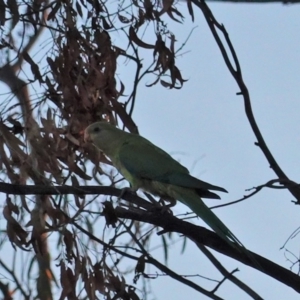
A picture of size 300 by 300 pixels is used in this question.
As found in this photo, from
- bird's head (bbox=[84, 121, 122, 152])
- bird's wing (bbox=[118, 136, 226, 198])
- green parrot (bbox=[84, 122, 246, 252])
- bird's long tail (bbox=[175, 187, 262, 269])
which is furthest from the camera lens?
bird's head (bbox=[84, 121, 122, 152])

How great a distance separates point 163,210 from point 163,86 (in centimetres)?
49

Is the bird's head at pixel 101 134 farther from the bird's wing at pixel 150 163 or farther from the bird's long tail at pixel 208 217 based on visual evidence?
the bird's long tail at pixel 208 217

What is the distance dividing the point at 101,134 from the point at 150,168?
0.74 ft

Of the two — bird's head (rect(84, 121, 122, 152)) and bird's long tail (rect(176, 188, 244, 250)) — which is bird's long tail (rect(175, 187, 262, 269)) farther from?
bird's head (rect(84, 121, 122, 152))

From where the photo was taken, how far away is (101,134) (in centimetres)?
264

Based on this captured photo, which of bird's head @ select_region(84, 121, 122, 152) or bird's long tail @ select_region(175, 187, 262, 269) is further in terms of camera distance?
bird's head @ select_region(84, 121, 122, 152)

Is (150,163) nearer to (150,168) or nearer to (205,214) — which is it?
(150,168)

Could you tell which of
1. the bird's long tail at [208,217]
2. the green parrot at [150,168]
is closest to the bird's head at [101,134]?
the green parrot at [150,168]

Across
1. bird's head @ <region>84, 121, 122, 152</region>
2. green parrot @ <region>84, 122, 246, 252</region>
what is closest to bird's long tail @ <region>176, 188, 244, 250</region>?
green parrot @ <region>84, 122, 246, 252</region>

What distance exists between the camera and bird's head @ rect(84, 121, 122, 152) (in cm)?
257

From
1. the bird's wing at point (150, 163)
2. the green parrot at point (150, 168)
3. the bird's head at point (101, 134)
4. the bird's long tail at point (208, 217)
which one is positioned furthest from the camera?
the bird's head at point (101, 134)

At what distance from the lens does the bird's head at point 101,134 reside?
257 centimetres

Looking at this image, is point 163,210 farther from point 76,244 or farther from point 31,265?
point 31,265

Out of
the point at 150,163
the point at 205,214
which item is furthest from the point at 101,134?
the point at 205,214
